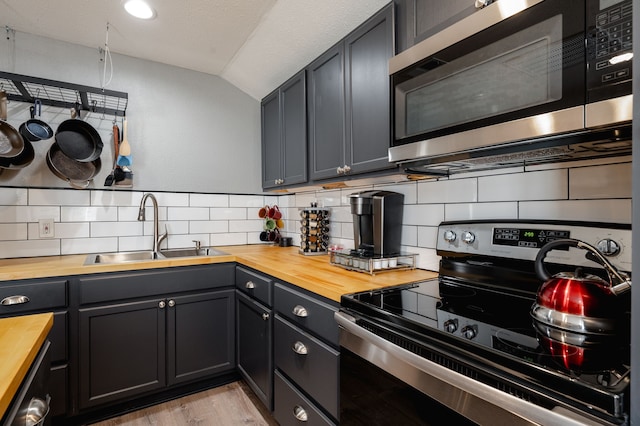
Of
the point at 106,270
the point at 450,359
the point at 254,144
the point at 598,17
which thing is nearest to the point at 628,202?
the point at 598,17

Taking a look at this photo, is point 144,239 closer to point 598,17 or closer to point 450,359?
point 450,359

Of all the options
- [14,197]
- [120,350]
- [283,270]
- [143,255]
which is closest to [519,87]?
[283,270]

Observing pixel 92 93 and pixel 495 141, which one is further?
pixel 92 93

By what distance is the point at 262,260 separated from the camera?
1.91 meters

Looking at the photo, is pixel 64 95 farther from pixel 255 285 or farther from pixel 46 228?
pixel 255 285

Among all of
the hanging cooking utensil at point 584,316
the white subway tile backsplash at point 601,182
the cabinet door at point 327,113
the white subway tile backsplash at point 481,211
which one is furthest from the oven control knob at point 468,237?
the cabinet door at point 327,113

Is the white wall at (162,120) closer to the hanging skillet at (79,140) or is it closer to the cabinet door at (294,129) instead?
the hanging skillet at (79,140)

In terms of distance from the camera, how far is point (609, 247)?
0.96 meters

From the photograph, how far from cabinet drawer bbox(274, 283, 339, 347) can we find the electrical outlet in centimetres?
157

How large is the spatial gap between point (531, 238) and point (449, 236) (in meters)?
0.32

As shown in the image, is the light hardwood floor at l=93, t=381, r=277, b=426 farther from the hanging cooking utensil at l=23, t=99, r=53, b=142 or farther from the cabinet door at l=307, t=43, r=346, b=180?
the hanging cooking utensil at l=23, t=99, r=53, b=142

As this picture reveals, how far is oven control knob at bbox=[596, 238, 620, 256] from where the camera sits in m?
0.95

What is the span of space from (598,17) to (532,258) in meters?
0.71

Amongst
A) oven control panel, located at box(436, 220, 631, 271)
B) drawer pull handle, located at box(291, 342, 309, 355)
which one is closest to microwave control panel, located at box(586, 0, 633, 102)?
oven control panel, located at box(436, 220, 631, 271)
